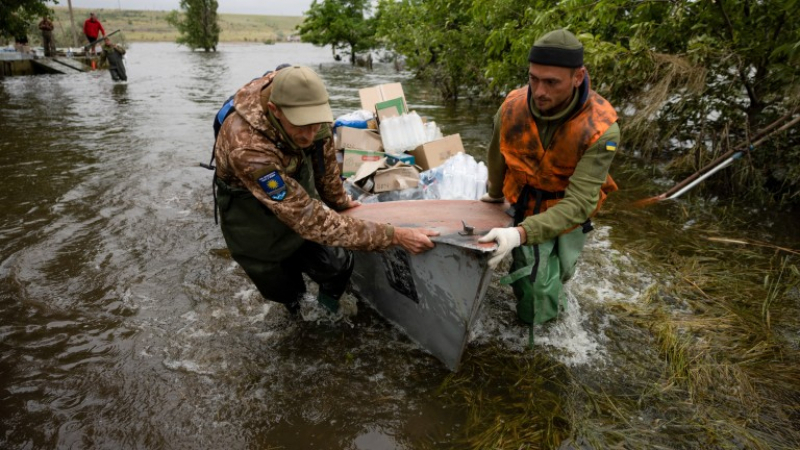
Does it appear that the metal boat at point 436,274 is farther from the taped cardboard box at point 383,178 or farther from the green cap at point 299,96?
the green cap at point 299,96

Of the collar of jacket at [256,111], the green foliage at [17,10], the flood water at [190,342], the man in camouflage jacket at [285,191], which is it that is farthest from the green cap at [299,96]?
the green foliage at [17,10]

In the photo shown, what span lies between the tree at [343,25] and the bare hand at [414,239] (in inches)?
929

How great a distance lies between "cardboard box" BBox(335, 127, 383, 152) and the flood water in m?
1.62

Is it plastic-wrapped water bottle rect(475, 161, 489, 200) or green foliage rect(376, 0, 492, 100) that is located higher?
green foliage rect(376, 0, 492, 100)

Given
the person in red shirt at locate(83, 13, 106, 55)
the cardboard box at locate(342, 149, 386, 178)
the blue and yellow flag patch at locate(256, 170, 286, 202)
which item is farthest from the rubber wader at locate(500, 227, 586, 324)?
the person in red shirt at locate(83, 13, 106, 55)

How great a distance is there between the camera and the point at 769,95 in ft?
17.7

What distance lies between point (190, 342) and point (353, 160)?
2248mm

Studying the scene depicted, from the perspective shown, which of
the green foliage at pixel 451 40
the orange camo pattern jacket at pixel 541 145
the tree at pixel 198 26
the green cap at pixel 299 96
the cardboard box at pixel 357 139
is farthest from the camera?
the tree at pixel 198 26

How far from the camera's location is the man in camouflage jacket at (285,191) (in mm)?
2221

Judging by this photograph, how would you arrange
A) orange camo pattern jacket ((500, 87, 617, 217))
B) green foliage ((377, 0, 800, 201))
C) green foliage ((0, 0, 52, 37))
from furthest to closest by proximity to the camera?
1. green foliage ((0, 0, 52, 37))
2. green foliage ((377, 0, 800, 201))
3. orange camo pattern jacket ((500, 87, 617, 217))

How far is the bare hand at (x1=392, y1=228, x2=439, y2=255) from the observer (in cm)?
244

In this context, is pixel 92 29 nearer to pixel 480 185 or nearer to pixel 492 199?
pixel 480 185

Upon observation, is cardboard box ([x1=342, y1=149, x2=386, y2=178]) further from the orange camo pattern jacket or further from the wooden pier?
the wooden pier

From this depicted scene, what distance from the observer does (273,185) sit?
89.1 inches
